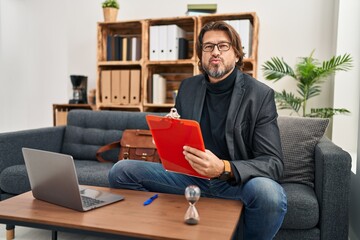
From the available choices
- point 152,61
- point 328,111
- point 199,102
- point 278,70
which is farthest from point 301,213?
point 152,61

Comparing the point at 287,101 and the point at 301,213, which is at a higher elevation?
the point at 287,101

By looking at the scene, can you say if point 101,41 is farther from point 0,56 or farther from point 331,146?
point 331,146

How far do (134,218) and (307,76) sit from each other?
2138 mm

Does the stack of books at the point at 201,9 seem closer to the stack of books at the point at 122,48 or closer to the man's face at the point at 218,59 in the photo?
the stack of books at the point at 122,48

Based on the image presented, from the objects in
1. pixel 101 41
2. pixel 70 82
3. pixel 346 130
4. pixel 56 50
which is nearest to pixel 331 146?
pixel 346 130

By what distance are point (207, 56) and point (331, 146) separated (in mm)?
794

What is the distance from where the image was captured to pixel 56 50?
396 cm

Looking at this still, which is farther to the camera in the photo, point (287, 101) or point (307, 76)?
point (287, 101)

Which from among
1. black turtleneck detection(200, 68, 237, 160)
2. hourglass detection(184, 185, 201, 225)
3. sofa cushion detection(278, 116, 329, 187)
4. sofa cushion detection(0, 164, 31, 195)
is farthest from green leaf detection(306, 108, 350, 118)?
sofa cushion detection(0, 164, 31, 195)

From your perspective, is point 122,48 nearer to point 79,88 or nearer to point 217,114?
point 79,88

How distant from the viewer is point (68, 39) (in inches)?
152

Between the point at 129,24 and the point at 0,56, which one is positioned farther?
the point at 0,56

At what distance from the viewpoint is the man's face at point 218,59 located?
1.58 meters

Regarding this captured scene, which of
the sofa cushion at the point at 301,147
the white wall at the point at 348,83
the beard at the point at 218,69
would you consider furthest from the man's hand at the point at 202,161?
the white wall at the point at 348,83
